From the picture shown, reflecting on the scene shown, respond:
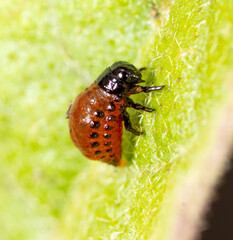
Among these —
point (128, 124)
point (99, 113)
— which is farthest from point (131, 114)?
point (99, 113)

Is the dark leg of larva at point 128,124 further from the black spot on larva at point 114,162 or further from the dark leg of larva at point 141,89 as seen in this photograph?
the black spot on larva at point 114,162

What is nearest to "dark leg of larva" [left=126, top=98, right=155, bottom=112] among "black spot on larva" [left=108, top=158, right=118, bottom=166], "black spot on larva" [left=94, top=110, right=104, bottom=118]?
"black spot on larva" [left=94, top=110, right=104, bottom=118]

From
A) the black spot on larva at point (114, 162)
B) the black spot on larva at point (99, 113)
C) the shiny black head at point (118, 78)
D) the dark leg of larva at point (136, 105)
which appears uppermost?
the shiny black head at point (118, 78)

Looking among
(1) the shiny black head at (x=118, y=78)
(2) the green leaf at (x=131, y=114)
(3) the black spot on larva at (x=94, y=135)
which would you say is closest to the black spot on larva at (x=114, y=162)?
(2) the green leaf at (x=131, y=114)

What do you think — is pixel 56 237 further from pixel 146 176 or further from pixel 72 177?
pixel 146 176

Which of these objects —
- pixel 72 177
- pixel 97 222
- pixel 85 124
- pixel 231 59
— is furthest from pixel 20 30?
pixel 231 59

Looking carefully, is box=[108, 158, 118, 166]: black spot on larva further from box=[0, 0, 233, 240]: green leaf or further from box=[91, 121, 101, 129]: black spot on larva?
box=[91, 121, 101, 129]: black spot on larva
